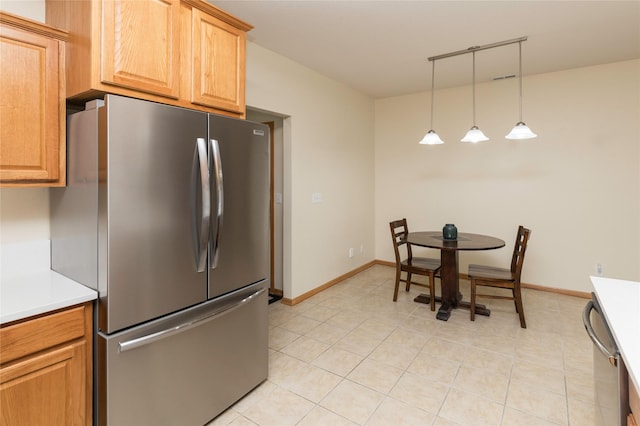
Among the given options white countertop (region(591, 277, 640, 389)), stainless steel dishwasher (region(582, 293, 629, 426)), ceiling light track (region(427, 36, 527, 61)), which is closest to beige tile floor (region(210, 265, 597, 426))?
stainless steel dishwasher (region(582, 293, 629, 426))

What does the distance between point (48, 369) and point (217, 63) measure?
69.4 inches

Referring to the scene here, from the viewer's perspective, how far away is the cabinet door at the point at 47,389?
129 centimetres

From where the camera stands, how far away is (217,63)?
2004 mm

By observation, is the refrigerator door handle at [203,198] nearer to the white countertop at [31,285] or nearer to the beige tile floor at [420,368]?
the white countertop at [31,285]

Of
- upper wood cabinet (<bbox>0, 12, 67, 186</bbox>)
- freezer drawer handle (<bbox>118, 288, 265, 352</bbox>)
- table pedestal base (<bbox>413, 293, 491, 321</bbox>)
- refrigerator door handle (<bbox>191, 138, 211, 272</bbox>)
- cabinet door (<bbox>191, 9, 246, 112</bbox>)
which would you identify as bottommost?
table pedestal base (<bbox>413, 293, 491, 321</bbox>)

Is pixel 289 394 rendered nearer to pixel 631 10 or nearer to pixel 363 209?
pixel 363 209

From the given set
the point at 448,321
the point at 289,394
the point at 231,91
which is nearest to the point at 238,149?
the point at 231,91

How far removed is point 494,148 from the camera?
4.42 metres

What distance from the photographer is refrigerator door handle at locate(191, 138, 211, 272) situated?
1.70 metres

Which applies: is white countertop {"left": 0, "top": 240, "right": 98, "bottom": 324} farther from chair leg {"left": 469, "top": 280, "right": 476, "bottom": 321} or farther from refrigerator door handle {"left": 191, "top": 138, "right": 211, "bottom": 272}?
chair leg {"left": 469, "top": 280, "right": 476, "bottom": 321}

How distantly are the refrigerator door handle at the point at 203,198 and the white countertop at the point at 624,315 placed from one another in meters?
1.71

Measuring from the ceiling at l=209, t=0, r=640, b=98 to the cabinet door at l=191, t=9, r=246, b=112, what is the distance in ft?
1.88

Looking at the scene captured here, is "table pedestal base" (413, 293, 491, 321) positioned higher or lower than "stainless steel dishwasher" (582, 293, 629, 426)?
lower

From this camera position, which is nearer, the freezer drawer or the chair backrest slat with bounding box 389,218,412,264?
the freezer drawer
